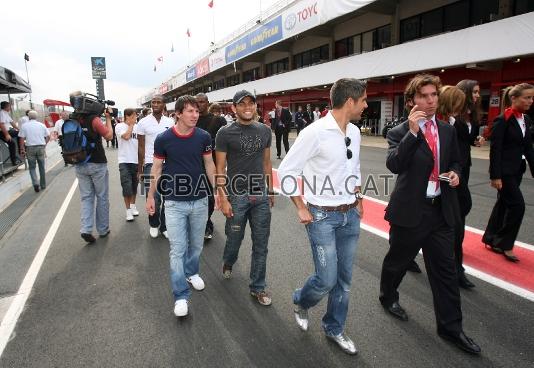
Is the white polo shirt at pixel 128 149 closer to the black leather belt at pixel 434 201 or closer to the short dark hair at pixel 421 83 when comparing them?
the short dark hair at pixel 421 83

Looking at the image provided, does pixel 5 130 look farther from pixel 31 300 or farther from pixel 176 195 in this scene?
pixel 176 195

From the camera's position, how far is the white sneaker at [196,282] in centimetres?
366

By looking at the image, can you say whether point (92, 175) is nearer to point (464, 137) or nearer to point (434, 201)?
point (434, 201)

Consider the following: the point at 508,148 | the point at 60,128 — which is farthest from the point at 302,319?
the point at 60,128

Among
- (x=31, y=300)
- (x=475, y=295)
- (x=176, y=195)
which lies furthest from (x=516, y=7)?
(x=31, y=300)

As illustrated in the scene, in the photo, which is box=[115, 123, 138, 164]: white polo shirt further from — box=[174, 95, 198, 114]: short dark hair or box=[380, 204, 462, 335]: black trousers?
box=[380, 204, 462, 335]: black trousers

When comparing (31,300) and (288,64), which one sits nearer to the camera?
(31,300)

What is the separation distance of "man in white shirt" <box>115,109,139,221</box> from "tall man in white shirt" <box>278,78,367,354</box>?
13.2 feet

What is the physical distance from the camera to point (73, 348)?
9.14 ft

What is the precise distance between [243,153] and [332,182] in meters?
1.12

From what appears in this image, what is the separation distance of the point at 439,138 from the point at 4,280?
4.65 meters

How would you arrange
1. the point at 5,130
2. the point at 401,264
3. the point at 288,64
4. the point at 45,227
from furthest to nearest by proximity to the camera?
the point at 288,64, the point at 5,130, the point at 45,227, the point at 401,264

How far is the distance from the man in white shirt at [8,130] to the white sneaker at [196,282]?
33.2ft

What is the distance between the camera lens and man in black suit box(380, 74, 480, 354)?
105 inches
